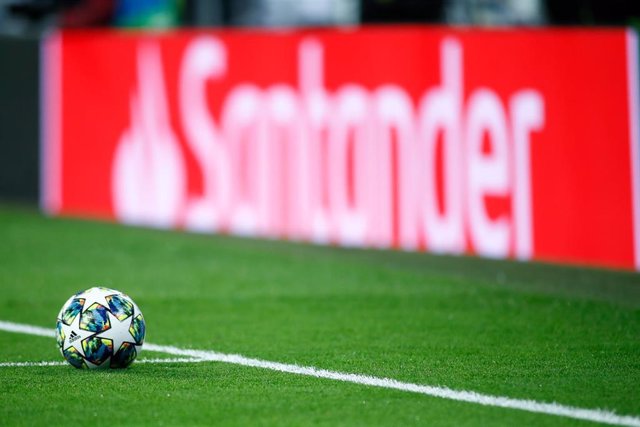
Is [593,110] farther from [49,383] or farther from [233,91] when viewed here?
[49,383]

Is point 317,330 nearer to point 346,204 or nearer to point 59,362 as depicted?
point 59,362

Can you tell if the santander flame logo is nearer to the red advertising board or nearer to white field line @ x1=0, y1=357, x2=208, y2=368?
the red advertising board

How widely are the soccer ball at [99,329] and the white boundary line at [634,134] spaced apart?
612 cm

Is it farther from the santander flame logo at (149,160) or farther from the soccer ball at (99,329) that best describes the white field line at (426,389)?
the santander flame logo at (149,160)

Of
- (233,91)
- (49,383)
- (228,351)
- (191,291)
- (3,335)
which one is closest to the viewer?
(49,383)

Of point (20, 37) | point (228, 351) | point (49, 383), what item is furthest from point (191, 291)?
point (20, 37)

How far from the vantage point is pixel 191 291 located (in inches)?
511

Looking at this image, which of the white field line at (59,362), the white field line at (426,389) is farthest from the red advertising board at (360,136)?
the white field line at (59,362)

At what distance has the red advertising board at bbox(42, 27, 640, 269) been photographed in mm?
13727

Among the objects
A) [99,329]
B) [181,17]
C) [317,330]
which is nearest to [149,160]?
[181,17]

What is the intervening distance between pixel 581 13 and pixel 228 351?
11.1 m

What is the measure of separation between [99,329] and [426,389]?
193 centimetres

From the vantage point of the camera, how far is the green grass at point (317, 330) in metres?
7.40

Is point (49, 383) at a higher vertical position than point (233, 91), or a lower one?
lower
